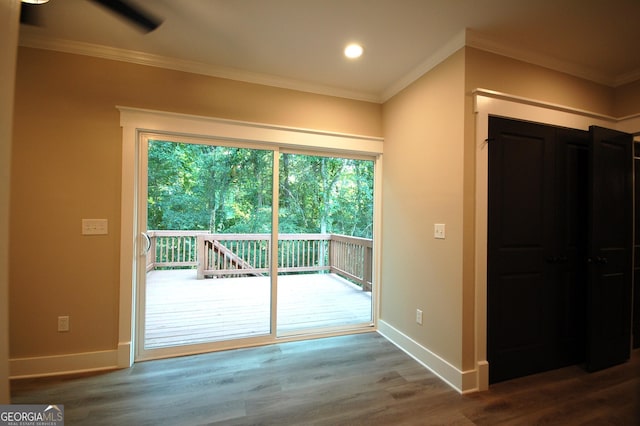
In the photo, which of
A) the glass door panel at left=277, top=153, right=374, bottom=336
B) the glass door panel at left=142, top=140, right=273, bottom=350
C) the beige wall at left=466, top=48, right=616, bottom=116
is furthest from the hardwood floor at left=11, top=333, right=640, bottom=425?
the beige wall at left=466, top=48, right=616, bottom=116

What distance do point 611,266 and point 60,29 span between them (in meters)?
4.86

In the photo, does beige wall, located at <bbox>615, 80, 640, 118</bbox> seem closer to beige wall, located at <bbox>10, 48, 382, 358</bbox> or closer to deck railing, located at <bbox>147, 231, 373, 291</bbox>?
deck railing, located at <bbox>147, 231, 373, 291</bbox>

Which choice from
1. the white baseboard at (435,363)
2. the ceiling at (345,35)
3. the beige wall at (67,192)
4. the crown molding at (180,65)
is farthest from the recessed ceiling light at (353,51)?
the white baseboard at (435,363)

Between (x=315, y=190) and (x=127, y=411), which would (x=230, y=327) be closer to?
(x=127, y=411)

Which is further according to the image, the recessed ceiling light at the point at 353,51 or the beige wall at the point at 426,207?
the recessed ceiling light at the point at 353,51

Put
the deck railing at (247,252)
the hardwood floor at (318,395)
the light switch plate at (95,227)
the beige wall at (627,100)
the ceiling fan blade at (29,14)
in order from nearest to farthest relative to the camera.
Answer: the ceiling fan blade at (29,14) < the hardwood floor at (318,395) < the light switch plate at (95,227) < the beige wall at (627,100) < the deck railing at (247,252)

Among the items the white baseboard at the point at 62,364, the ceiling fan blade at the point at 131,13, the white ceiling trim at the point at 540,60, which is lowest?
the white baseboard at the point at 62,364

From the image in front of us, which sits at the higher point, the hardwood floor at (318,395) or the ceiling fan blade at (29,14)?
the ceiling fan blade at (29,14)

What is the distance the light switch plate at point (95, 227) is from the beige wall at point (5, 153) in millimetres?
1776

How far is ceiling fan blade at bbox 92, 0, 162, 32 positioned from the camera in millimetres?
1314

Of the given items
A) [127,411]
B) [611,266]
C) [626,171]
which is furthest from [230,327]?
[626,171]

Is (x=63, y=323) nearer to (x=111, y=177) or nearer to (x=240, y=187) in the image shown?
(x=111, y=177)

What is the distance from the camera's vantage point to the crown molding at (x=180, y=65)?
84.8 inches

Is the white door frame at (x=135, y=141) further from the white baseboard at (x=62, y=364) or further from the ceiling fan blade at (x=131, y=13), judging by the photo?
the ceiling fan blade at (x=131, y=13)
